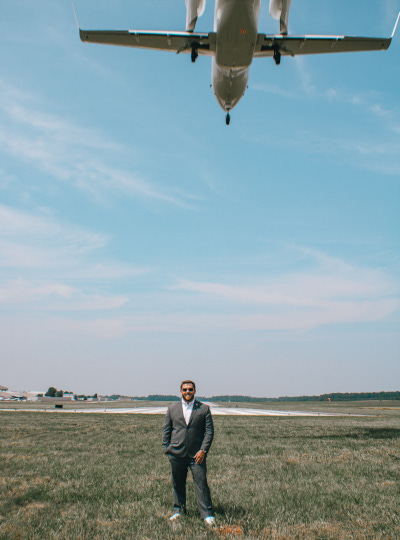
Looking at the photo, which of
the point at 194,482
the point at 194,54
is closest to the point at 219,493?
the point at 194,482

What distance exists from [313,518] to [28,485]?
697 centimetres

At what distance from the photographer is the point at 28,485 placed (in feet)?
31.4

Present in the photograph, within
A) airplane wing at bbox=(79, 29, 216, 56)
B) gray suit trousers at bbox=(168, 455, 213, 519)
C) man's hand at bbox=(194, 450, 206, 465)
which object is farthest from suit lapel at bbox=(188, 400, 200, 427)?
airplane wing at bbox=(79, 29, 216, 56)

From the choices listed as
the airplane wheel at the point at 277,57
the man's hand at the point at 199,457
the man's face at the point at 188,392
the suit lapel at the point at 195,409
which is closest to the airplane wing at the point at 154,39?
the airplane wheel at the point at 277,57

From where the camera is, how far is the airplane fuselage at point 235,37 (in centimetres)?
1336

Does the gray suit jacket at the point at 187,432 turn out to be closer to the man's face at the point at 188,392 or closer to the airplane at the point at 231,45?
the man's face at the point at 188,392

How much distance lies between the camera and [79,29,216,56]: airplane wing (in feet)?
52.7

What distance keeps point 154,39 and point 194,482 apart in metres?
16.7

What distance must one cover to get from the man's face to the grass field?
2042 mm

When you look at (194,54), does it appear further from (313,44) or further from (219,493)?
(219,493)

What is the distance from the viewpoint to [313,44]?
55.1 feet

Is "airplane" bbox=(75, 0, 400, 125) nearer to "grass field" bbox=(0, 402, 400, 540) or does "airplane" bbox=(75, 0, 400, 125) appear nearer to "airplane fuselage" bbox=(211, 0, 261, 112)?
"airplane fuselage" bbox=(211, 0, 261, 112)

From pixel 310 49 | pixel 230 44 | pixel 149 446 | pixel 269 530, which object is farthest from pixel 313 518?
pixel 310 49

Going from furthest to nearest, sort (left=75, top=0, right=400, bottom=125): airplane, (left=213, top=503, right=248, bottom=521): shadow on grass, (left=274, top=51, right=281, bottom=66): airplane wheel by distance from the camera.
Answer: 1. (left=274, top=51, right=281, bottom=66): airplane wheel
2. (left=75, top=0, right=400, bottom=125): airplane
3. (left=213, top=503, right=248, bottom=521): shadow on grass
